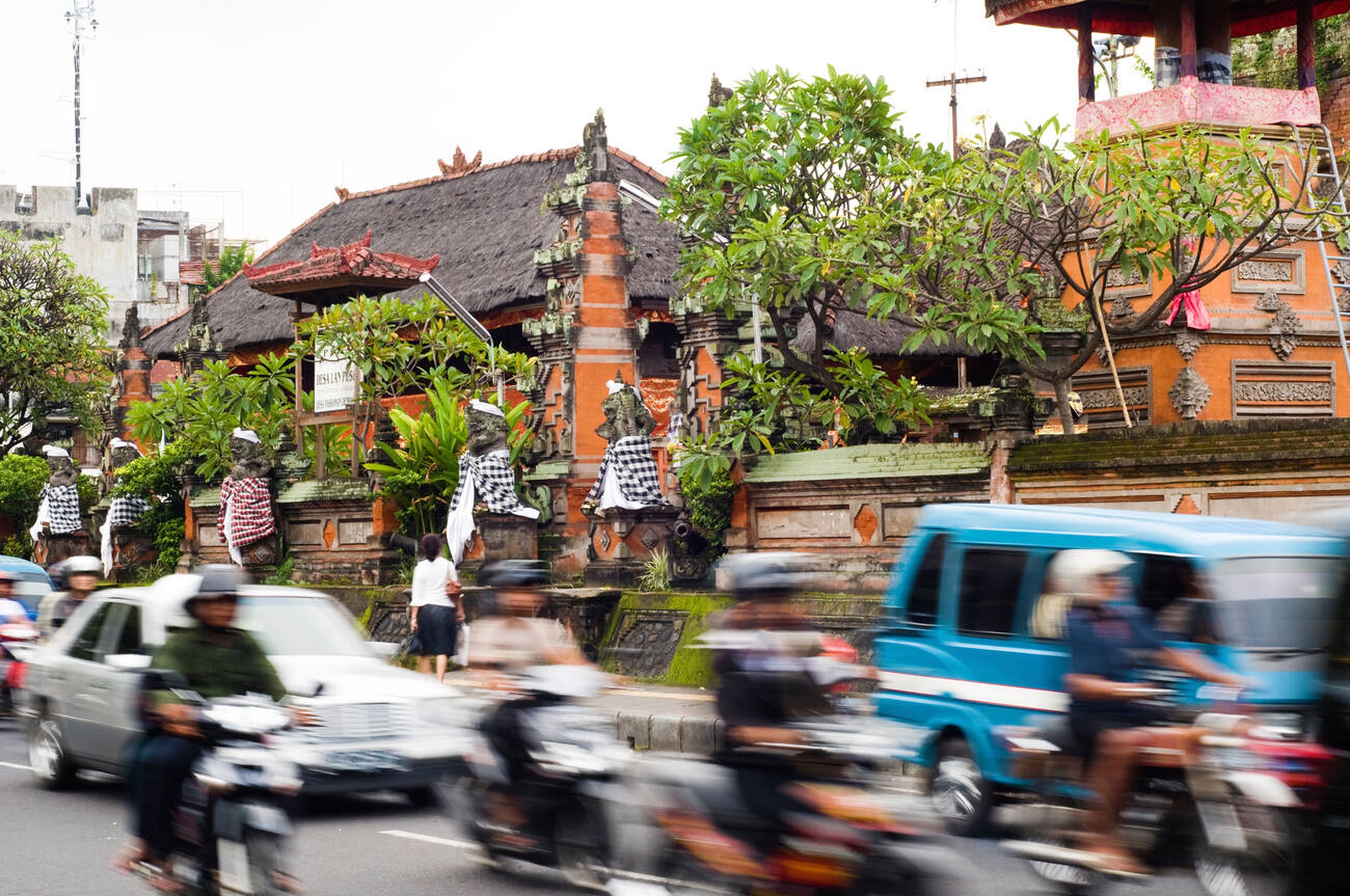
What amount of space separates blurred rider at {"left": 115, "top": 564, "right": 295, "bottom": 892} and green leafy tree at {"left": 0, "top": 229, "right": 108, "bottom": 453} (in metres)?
31.0

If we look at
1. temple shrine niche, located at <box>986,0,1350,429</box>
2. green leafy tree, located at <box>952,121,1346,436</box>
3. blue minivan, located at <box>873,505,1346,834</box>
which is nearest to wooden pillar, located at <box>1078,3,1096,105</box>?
temple shrine niche, located at <box>986,0,1350,429</box>

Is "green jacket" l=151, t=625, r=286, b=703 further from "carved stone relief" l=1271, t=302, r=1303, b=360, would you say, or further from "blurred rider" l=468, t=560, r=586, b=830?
"carved stone relief" l=1271, t=302, r=1303, b=360

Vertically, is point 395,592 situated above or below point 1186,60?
below

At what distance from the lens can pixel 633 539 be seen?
58.5 feet

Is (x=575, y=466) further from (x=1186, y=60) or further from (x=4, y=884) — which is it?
(x=4, y=884)

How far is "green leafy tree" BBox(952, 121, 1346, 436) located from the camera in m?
15.0

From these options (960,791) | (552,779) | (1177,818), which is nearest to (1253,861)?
(1177,818)

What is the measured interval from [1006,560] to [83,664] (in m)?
6.74

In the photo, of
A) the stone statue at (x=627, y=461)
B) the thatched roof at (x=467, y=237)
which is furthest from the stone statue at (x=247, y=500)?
the stone statue at (x=627, y=461)

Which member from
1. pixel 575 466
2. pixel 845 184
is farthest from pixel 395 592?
pixel 845 184

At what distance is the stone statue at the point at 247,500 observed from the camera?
22703 millimetres

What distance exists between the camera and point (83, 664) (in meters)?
12.1

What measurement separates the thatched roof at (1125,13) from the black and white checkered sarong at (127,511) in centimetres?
1531

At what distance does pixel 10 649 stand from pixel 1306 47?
16842mm
